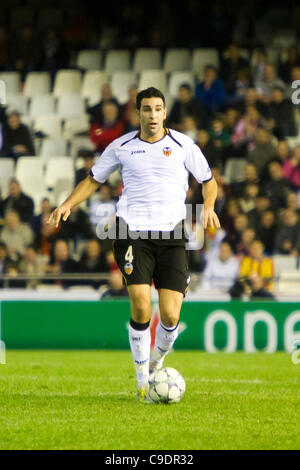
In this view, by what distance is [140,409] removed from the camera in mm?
7215

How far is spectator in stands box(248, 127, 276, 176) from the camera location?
15.9 meters

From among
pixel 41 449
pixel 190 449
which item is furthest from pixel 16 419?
pixel 190 449

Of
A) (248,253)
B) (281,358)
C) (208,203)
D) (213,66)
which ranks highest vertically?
(213,66)

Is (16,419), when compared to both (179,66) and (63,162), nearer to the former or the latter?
(63,162)

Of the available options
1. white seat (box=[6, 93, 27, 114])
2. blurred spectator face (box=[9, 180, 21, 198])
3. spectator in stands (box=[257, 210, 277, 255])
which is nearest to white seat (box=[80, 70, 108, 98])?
white seat (box=[6, 93, 27, 114])

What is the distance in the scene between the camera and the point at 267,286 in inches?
546

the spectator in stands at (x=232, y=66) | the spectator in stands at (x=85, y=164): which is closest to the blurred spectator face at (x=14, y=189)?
the spectator in stands at (x=85, y=164)

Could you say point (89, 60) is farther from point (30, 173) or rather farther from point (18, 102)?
point (30, 173)

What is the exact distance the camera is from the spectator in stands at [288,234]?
14.6m

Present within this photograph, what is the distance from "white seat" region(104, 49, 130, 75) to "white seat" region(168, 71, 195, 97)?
1.52 m

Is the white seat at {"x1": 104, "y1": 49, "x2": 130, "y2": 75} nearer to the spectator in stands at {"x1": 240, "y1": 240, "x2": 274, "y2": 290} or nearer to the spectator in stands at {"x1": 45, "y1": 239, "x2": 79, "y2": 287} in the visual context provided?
the spectator in stands at {"x1": 45, "y1": 239, "x2": 79, "y2": 287}

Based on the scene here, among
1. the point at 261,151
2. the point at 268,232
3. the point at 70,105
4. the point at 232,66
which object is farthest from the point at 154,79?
the point at 268,232

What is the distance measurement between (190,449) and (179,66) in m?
14.5
